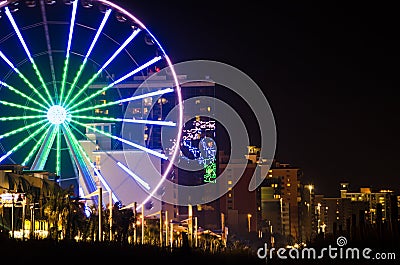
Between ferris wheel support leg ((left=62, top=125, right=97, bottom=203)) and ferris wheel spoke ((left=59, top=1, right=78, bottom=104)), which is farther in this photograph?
ferris wheel spoke ((left=59, top=1, right=78, bottom=104))

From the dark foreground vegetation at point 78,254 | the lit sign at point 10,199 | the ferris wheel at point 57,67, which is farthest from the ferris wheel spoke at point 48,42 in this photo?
the dark foreground vegetation at point 78,254

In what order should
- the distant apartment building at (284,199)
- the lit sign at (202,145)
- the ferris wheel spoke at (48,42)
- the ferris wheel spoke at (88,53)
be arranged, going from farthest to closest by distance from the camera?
1. the distant apartment building at (284,199)
2. the lit sign at (202,145)
3. the ferris wheel spoke at (88,53)
4. the ferris wheel spoke at (48,42)

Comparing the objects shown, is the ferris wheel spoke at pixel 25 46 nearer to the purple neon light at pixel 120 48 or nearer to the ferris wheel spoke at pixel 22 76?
the ferris wheel spoke at pixel 22 76

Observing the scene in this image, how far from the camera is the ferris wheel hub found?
4153 centimetres

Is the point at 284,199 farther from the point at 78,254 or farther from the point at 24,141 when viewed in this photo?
the point at 78,254

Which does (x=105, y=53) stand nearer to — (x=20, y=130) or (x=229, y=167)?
(x=20, y=130)

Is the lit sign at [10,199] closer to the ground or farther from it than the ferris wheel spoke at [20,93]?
closer to the ground

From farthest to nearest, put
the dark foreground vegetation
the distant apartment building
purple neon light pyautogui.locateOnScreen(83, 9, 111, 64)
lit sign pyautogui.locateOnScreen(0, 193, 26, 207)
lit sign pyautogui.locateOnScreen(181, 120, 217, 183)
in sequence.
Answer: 1. the distant apartment building
2. lit sign pyautogui.locateOnScreen(181, 120, 217, 183)
3. purple neon light pyautogui.locateOnScreen(83, 9, 111, 64)
4. lit sign pyautogui.locateOnScreen(0, 193, 26, 207)
5. the dark foreground vegetation

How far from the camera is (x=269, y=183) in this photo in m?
162

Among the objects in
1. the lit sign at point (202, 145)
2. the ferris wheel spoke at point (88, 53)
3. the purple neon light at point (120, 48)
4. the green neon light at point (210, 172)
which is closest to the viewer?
the ferris wheel spoke at point (88, 53)

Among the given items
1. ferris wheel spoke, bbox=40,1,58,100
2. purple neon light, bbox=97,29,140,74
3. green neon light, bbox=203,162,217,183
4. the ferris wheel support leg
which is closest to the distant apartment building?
green neon light, bbox=203,162,217,183

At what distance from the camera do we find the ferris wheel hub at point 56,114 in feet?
136

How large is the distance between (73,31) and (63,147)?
17.3ft

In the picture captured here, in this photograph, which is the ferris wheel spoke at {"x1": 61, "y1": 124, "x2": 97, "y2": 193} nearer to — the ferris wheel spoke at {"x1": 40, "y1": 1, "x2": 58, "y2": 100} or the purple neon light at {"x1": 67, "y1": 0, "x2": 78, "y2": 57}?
the ferris wheel spoke at {"x1": 40, "y1": 1, "x2": 58, "y2": 100}
